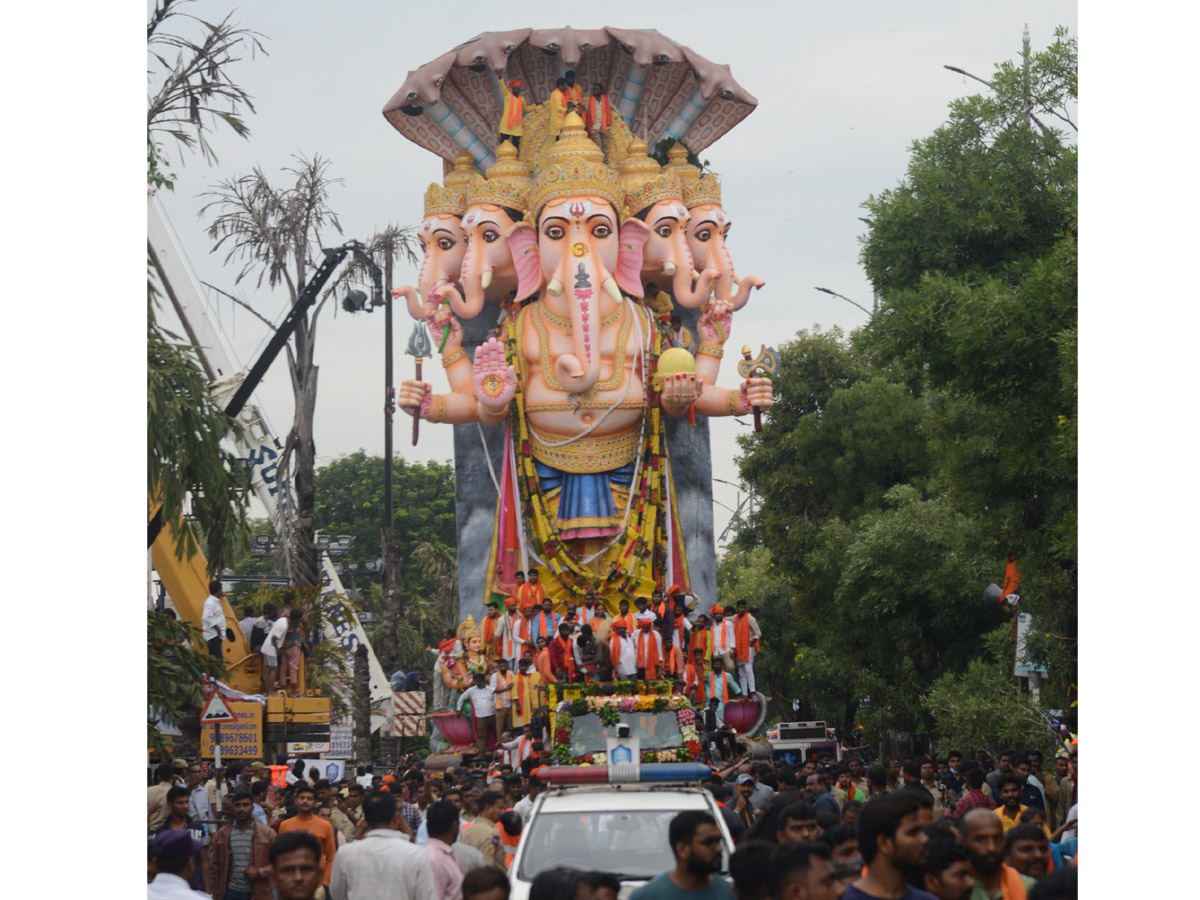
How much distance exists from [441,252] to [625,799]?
A: 16605mm

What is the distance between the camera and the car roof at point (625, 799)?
8289 millimetres

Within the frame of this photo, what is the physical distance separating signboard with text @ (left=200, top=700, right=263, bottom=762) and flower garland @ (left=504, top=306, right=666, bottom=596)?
6514 mm

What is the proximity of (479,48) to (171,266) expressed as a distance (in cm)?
840

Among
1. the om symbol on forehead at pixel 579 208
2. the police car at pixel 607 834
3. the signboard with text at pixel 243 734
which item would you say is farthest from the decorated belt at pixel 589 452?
the police car at pixel 607 834

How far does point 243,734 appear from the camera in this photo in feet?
57.7

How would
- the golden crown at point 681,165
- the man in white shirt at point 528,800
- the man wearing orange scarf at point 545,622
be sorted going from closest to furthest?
the man in white shirt at point 528,800 < the man wearing orange scarf at point 545,622 < the golden crown at point 681,165

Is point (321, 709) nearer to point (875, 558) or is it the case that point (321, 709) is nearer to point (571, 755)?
point (571, 755)

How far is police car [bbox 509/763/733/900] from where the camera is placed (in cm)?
798

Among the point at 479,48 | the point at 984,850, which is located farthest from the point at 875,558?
the point at 984,850

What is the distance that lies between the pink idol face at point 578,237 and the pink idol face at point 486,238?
0.85m

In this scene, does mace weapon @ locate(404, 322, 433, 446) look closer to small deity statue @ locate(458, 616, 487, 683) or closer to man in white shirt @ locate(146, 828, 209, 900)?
small deity statue @ locate(458, 616, 487, 683)

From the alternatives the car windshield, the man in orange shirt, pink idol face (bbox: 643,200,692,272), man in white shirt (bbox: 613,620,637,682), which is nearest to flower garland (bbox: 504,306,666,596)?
pink idol face (bbox: 643,200,692,272)

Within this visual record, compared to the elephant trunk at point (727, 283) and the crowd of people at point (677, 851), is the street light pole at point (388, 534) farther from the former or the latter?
the crowd of people at point (677, 851)

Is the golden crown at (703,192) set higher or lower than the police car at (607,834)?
higher
